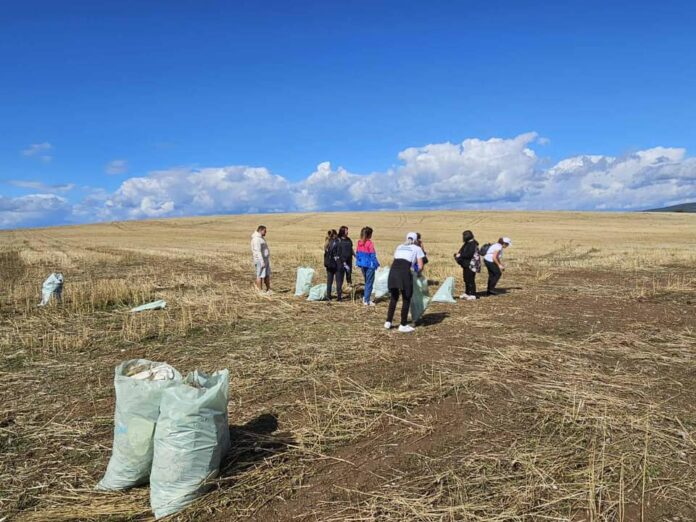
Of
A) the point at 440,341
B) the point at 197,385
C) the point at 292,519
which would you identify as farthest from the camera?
the point at 440,341

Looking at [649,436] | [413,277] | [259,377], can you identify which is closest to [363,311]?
[413,277]

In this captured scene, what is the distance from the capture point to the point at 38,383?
5824 millimetres

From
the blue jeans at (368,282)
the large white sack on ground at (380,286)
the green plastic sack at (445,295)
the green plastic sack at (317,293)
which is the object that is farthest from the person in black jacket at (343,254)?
the green plastic sack at (445,295)

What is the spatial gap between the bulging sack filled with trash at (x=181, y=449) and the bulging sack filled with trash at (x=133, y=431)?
0.57 ft

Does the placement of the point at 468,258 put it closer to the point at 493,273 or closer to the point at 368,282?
the point at 493,273

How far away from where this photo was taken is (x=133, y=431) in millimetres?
3549

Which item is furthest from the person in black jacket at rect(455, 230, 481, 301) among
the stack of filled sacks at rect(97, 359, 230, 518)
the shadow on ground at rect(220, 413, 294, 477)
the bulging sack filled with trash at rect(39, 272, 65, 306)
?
the bulging sack filled with trash at rect(39, 272, 65, 306)

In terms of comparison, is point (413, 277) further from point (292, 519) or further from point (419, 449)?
point (292, 519)

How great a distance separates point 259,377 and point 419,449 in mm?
2534

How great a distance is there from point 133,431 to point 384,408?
2.49 meters

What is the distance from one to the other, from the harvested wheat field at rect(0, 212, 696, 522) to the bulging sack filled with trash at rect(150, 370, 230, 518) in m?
0.13

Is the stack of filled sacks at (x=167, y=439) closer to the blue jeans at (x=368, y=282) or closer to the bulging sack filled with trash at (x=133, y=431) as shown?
the bulging sack filled with trash at (x=133, y=431)

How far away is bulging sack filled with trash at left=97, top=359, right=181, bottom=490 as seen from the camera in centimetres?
355

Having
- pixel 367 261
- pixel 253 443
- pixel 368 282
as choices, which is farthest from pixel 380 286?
pixel 253 443
